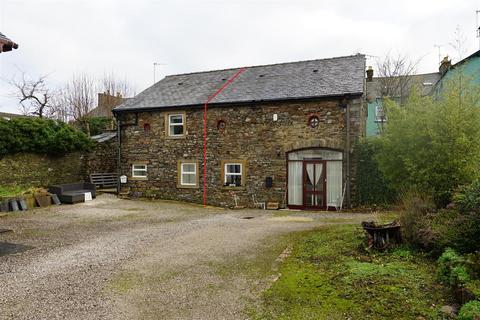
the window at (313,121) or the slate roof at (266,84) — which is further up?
the slate roof at (266,84)

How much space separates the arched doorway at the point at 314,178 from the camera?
1402cm

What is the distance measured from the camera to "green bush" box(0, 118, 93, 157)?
1466 cm

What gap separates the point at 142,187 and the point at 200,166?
372 cm

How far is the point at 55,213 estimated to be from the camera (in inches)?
482

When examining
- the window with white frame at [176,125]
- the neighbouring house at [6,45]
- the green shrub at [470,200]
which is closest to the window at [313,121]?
the window with white frame at [176,125]

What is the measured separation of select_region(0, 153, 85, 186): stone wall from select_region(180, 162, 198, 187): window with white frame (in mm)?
6257

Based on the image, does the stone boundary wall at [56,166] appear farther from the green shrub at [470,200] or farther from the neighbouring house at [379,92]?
the neighbouring house at [379,92]

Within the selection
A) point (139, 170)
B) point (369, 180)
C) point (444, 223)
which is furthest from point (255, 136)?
point (444, 223)

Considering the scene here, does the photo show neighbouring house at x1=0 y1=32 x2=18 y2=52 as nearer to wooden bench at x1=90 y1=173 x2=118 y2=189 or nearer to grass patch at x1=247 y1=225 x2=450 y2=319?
grass patch at x1=247 y1=225 x2=450 y2=319

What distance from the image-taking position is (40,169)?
16.3 m

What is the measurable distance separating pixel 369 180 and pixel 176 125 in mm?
9640

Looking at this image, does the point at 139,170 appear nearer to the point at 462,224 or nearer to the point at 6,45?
the point at 6,45

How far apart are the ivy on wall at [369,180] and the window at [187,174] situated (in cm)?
766

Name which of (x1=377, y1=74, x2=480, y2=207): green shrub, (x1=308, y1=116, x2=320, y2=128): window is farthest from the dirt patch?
(x1=308, y1=116, x2=320, y2=128): window
